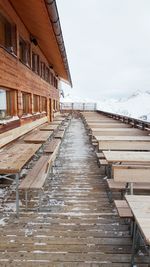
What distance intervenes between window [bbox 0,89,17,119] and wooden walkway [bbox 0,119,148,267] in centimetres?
288

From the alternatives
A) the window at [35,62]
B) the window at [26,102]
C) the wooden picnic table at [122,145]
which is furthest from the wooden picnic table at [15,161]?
the window at [35,62]

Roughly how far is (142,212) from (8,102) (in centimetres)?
550

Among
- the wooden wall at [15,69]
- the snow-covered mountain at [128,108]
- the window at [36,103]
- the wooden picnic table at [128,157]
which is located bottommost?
the snow-covered mountain at [128,108]

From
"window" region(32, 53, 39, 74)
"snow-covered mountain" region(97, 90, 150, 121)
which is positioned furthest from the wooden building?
"snow-covered mountain" region(97, 90, 150, 121)

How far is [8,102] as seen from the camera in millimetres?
6762

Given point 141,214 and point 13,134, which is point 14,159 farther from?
point 13,134

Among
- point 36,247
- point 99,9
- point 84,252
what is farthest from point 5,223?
point 99,9

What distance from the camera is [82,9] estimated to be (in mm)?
22828

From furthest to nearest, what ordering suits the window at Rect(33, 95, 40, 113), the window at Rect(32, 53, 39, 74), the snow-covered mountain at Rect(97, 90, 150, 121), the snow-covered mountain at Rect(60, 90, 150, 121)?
the snow-covered mountain at Rect(97, 90, 150, 121) → the snow-covered mountain at Rect(60, 90, 150, 121) → the window at Rect(33, 95, 40, 113) → the window at Rect(32, 53, 39, 74)

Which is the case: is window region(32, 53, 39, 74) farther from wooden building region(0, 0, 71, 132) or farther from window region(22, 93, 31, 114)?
window region(22, 93, 31, 114)

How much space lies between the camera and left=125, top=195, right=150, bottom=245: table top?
1.73 m

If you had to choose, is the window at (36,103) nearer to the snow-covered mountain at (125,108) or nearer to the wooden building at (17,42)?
the wooden building at (17,42)

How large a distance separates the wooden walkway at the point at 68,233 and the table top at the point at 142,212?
2.50 ft

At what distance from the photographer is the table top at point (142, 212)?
173 centimetres
